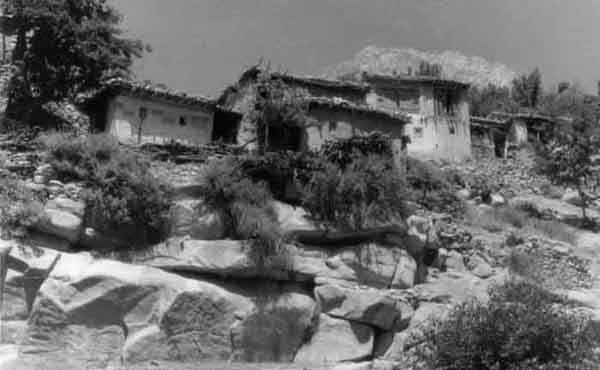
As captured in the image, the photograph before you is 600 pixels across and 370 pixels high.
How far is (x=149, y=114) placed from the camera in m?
22.3

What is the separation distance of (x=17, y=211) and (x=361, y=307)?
29.8ft

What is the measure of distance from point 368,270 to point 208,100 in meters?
9.22

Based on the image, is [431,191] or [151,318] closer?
[151,318]

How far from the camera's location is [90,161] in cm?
1745

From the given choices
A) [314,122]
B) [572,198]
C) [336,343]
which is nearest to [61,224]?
[336,343]

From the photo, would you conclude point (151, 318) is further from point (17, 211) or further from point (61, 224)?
point (17, 211)

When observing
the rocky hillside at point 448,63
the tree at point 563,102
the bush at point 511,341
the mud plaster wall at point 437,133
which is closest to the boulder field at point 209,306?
the bush at point 511,341

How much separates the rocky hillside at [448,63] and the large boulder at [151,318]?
2454 inches

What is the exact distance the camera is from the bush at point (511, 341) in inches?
465

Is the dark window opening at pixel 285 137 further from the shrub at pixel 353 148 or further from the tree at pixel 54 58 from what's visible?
the tree at pixel 54 58

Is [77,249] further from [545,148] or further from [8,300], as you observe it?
[545,148]

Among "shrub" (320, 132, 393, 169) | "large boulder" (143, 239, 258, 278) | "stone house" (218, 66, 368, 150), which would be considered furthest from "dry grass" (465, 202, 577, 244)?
"large boulder" (143, 239, 258, 278)

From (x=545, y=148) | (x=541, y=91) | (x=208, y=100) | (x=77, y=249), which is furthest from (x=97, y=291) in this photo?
(x=541, y=91)

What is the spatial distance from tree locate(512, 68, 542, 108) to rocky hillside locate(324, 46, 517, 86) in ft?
76.2
